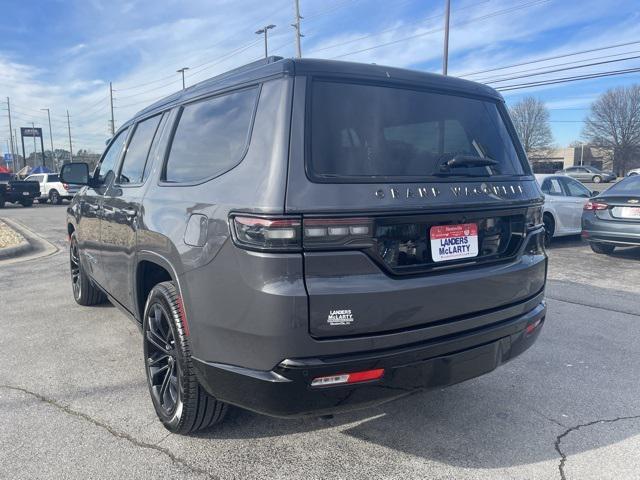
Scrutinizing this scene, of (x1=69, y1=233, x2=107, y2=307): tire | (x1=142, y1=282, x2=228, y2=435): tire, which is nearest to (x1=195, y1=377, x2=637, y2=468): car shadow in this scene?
(x1=142, y1=282, x2=228, y2=435): tire

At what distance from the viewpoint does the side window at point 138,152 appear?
11.6 ft

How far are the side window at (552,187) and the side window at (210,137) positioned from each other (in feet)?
28.7

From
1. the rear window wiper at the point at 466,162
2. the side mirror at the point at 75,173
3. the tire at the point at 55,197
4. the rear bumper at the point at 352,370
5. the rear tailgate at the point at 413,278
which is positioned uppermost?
the rear window wiper at the point at 466,162

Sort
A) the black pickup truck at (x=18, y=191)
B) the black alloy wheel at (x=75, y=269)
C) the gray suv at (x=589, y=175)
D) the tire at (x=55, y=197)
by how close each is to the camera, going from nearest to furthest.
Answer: the black alloy wheel at (x=75, y=269), the black pickup truck at (x=18, y=191), the tire at (x=55, y=197), the gray suv at (x=589, y=175)

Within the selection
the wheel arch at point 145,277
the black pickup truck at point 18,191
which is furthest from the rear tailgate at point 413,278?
the black pickup truck at point 18,191

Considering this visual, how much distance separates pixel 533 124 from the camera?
6662 centimetres

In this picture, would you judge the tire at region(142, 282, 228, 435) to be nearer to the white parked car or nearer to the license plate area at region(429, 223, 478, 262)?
the license plate area at region(429, 223, 478, 262)

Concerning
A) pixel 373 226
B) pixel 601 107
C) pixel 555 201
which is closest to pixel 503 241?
pixel 373 226

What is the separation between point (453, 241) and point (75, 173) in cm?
362

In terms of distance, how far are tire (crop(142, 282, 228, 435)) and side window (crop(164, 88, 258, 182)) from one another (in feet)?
2.22

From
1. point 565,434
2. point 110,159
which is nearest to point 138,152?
point 110,159

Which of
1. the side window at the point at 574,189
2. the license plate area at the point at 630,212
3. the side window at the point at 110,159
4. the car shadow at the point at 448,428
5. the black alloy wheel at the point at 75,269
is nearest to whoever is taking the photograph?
the car shadow at the point at 448,428

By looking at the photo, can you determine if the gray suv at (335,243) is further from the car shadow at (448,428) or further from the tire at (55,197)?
the tire at (55,197)

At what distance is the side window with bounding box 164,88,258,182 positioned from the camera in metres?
2.45
